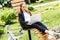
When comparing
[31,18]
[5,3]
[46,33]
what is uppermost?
[31,18]

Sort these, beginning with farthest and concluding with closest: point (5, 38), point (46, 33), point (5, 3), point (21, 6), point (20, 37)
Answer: point (5, 3) → point (5, 38) → point (20, 37) → point (21, 6) → point (46, 33)

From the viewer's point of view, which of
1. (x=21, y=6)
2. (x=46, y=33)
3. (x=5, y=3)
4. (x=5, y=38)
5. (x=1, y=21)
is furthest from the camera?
(x=5, y=3)

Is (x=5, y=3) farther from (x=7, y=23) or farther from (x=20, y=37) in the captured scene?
(x=20, y=37)

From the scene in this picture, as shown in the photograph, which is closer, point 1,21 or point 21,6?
point 21,6

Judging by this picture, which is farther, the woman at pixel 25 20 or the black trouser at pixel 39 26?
the woman at pixel 25 20

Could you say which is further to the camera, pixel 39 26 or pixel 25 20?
pixel 25 20

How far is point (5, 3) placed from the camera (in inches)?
812

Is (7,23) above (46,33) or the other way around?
the other way around

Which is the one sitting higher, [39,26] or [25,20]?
[25,20]

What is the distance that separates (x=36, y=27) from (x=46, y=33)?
0.30m

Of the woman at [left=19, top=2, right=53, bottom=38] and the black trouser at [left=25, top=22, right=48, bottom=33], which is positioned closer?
the black trouser at [left=25, top=22, right=48, bottom=33]

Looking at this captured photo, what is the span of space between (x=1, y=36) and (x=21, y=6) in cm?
504

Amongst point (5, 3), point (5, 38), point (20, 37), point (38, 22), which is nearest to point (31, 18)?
point (38, 22)

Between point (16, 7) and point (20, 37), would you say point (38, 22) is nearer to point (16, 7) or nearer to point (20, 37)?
point (16, 7)
